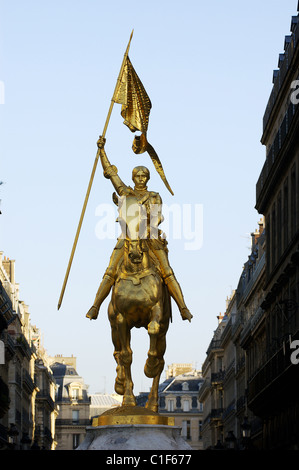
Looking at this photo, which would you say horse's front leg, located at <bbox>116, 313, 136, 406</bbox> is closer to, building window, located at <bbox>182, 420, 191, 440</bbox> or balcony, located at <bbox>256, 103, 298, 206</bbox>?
balcony, located at <bbox>256, 103, 298, 206</bbox>

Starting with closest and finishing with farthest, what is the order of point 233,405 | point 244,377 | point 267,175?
point 267,175, point 244,377, point 233,405

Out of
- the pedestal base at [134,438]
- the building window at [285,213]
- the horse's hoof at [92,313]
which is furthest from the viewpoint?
the building window at [285,213]

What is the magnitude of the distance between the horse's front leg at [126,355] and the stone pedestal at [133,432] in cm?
64

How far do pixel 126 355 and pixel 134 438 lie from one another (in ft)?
5.55

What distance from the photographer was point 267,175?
5541 centimetres

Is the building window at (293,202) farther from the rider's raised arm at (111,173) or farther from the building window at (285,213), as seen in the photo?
the rider's raised arm at (111,173)

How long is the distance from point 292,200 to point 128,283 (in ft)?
103

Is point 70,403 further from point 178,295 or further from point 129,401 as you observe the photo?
point 178,295

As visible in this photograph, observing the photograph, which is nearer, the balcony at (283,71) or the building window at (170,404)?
the balcony at (283,71)

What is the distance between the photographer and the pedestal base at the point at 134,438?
56.3 ft

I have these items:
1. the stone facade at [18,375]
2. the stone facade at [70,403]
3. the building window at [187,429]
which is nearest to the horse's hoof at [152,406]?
the stone facade at [18,375]

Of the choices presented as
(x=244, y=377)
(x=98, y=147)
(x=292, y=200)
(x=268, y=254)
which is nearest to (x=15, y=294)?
(x=244, y=377)

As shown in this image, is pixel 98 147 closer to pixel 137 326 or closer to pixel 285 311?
pixel 137 326

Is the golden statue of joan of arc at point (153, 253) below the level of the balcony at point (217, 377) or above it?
below
